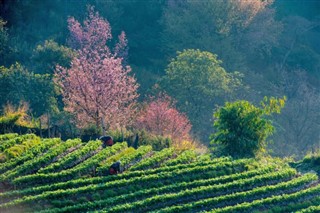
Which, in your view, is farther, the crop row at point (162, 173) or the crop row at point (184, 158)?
the crop row at point (184, 158)

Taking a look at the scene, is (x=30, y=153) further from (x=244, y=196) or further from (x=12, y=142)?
(x=244, y=196)

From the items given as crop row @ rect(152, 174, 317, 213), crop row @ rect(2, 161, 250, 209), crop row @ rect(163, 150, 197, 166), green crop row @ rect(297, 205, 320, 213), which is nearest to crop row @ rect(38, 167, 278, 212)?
crop row @ rect(2, 161, 250, 209)

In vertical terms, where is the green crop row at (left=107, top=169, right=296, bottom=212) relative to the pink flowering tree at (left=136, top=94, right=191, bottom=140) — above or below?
below

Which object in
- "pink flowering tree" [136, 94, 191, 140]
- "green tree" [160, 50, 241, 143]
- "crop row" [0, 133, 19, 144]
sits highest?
"green tree" [160, 50, 241, 143]

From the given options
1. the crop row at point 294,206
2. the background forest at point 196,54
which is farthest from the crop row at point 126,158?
the background forest at point 196,54

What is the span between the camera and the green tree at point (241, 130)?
35.4m

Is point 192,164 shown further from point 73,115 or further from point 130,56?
point 130,56

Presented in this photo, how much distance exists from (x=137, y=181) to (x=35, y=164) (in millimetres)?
4916

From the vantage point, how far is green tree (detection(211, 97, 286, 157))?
3541 centimetres

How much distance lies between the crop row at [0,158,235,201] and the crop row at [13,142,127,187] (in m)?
0.65

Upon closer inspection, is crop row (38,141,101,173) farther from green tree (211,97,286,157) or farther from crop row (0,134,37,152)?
green tree (211,97,286,157)

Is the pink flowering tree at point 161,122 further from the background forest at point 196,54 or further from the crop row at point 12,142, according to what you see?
the crop row at point 12,142

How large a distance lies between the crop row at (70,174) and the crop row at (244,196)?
4928 mm

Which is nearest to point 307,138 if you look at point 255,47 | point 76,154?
point 255,47
